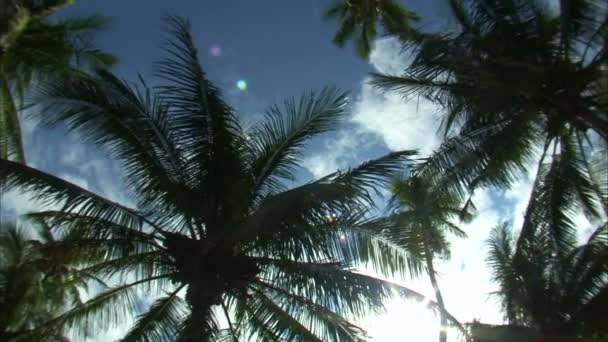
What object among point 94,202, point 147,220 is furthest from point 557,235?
point 94,202

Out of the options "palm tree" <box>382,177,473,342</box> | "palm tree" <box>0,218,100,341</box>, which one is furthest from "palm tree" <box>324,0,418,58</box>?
"palm tree" <box>0,218,100,341</box>

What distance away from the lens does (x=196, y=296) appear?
7.24 m

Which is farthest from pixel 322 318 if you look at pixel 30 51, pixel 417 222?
pixel 30 51

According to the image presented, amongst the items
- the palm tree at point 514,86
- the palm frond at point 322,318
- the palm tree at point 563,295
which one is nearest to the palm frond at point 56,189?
the palm frond at point 322,318

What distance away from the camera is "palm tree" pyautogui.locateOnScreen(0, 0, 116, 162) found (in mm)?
9578

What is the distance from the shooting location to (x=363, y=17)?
482 inches

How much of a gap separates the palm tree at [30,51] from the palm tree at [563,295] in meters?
9.98

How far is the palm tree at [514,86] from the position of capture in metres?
7.34

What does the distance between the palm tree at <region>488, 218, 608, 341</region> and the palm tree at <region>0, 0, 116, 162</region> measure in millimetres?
9976

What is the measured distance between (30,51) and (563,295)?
1227 cm

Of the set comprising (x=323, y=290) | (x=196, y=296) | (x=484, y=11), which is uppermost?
(x=484, y=11)

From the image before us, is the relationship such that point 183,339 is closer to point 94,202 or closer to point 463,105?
point 94,202

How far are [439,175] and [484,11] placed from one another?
9.81 ft

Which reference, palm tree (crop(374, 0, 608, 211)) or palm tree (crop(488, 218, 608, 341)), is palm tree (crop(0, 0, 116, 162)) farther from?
palm tree (crop(488, 218, 608, 341))
